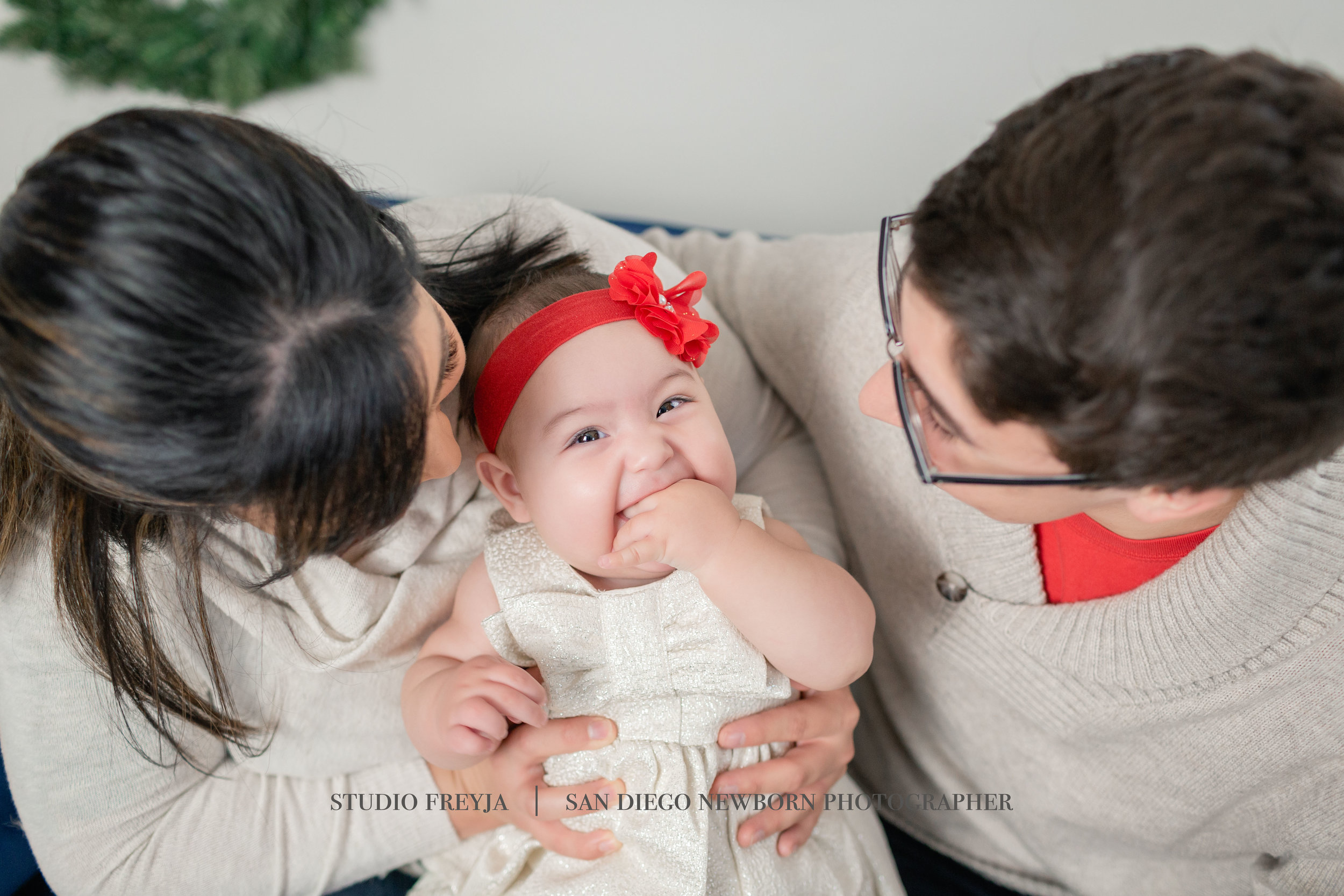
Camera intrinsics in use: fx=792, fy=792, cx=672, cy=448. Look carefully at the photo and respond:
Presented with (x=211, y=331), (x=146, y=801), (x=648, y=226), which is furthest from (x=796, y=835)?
(x=648, y=226)

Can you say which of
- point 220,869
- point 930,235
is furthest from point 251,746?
point 930,235

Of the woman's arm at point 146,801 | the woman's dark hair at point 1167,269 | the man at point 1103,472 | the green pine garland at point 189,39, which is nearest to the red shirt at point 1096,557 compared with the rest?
the man at point 1103,472

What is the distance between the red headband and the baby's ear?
0.18 feet

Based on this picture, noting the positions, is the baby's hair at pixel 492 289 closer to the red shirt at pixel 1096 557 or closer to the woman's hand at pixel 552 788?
the woman's hand at pixel 552 788

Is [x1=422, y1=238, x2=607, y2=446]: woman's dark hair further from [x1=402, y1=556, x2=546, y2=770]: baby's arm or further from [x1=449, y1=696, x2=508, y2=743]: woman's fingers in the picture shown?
[x1=449, y1=696, x2=508, y2=743]: woman's fingers

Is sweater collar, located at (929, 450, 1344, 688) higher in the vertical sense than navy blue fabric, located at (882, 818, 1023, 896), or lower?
higher

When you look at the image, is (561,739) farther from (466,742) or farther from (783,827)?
(783,827)

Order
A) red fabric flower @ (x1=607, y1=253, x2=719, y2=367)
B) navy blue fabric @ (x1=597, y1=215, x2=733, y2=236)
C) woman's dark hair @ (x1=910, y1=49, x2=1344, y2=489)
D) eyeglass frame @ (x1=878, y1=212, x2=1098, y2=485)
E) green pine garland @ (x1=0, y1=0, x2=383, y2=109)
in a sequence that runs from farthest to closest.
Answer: navy blue fabric @ (x1=597, y1=215, x2=733, y2=236)
green pine garland @ (x1=0, y1=0, x2=383, y2=109)
red fabric flower @ (x1=607, y1=253, x2=719, y2=367)
eyeglass frame @ (x1=878, y1=212, x2=1098, y2=485)
woman's dark hair @ (x1=910, y1=49, x2=1344, y2=489)

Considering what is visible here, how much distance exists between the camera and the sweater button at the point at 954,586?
123cm

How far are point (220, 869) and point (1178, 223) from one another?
1.38 meters

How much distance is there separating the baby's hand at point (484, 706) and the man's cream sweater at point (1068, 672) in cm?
67

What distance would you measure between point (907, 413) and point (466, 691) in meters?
0.66

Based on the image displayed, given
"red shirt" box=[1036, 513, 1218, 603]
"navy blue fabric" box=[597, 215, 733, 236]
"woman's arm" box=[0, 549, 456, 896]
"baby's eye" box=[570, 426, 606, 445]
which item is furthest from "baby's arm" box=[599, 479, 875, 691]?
"navy blue fabric" box=[597, 215, 733, 236]

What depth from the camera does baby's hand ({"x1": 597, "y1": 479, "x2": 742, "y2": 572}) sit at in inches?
39.1
